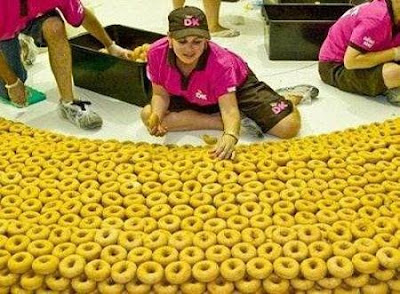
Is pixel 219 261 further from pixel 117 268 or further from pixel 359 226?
pixel 359 226

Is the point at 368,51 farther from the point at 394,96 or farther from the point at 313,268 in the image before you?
the point at 313,268

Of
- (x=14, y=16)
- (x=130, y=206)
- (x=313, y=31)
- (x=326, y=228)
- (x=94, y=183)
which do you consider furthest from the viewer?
(x=313, y=31)

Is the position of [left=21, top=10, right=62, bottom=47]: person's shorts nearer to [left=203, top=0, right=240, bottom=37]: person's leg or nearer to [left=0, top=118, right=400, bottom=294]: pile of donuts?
[left=0, top=118, right=400, bottom=294]: pile of donuts

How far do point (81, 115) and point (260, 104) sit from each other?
30.1 inches

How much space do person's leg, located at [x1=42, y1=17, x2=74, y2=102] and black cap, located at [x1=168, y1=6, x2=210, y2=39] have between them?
71 centimetres

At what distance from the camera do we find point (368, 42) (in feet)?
9.14

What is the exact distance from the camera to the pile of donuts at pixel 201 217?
1.61 m

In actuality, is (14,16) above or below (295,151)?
above

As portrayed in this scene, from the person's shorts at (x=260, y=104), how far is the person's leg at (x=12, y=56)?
2.68 feet

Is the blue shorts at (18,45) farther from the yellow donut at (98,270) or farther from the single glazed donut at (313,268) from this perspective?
the single glazed donut at (313,268)

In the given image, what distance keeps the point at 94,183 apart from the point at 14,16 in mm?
1022

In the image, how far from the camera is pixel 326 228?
5.66 feet

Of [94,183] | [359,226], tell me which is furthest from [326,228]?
[94,183]

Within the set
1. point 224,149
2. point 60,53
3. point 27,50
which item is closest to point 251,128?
point 224,149
